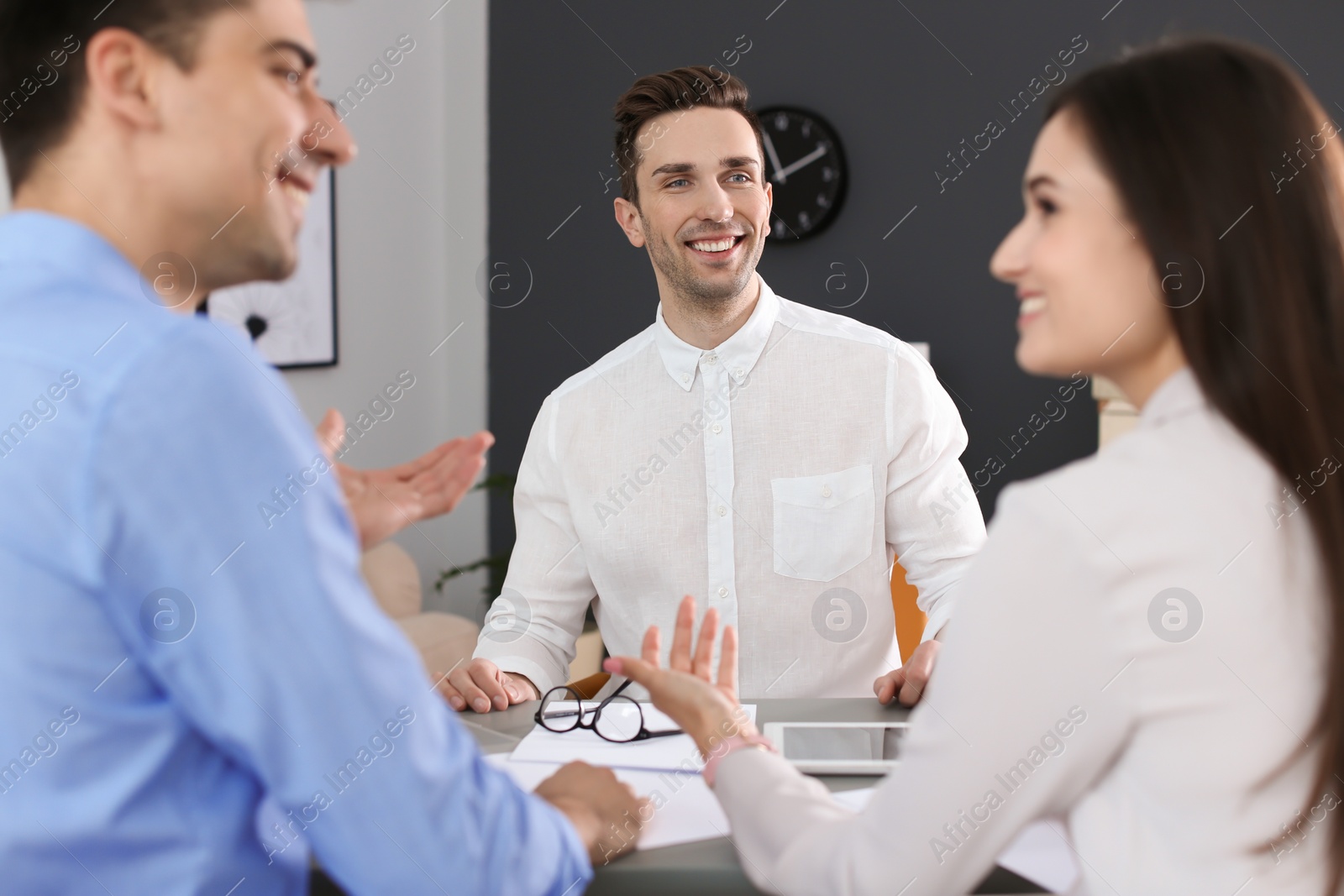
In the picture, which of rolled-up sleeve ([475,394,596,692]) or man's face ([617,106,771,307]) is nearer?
A: rolled-up sleeve ([475,394,596,692])

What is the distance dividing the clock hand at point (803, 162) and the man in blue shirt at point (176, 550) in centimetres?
368

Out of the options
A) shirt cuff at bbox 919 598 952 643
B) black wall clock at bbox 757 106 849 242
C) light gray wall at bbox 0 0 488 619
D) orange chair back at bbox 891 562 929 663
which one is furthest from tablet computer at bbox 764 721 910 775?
black wall clock at bbox 757 106 849 242

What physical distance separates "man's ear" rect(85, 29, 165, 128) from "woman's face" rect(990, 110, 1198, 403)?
745 mm

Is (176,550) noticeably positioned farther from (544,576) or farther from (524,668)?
(544,576)

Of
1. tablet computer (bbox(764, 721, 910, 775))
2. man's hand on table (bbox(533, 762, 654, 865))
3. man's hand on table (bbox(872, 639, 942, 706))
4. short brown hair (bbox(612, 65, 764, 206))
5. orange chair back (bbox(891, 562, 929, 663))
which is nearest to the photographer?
man's hand on table (bbox(533, 762, 654, 865))

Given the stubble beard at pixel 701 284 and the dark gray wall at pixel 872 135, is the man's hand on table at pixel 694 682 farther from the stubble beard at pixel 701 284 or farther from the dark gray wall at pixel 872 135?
the dark gray wall at pixel 872 135

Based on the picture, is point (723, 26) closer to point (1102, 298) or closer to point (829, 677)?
point (829, 677)

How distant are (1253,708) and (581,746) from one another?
83 centimetres

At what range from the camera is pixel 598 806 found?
1.15 metres

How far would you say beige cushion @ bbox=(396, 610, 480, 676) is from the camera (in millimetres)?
3768

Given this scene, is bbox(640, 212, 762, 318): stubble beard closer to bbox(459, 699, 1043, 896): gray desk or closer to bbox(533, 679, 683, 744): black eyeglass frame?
bbox(533, 679, 683, 744): black eyeglass frame

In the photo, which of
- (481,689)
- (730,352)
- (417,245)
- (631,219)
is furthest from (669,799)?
(417,245)

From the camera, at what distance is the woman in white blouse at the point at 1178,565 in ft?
2.89

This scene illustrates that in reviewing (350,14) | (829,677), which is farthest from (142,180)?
(350,14)
